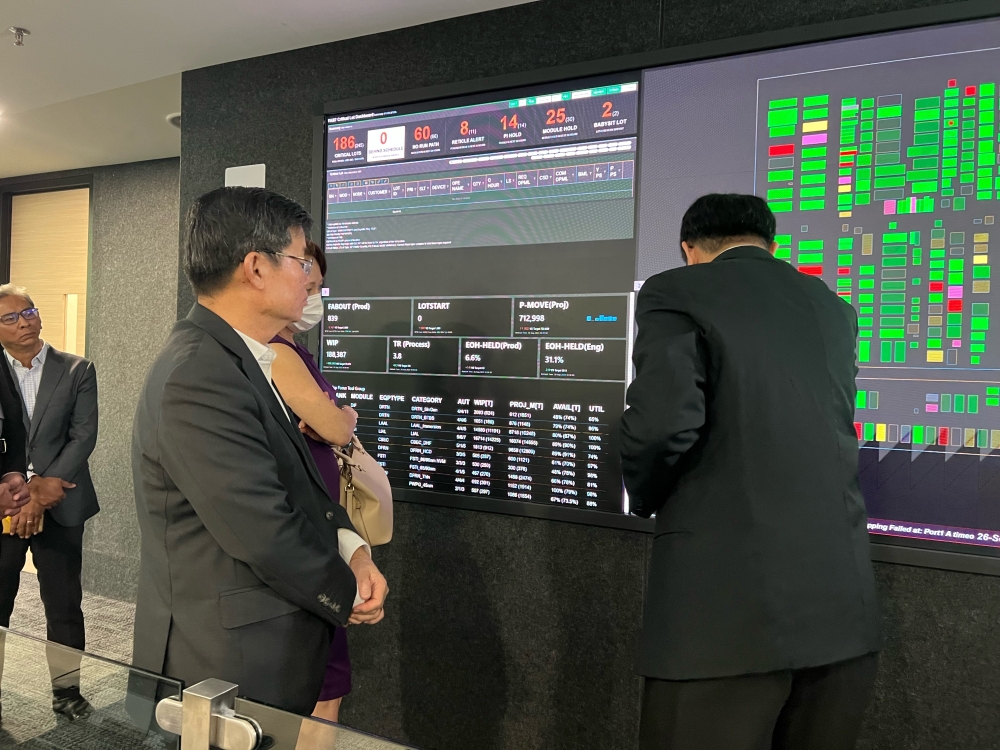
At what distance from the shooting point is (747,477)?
128 cm

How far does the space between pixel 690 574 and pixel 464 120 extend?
154 centimetres

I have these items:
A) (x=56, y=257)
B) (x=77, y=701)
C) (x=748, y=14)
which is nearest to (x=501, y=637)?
(x=77, y=701)

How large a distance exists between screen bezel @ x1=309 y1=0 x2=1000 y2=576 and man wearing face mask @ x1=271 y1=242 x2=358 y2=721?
0.63 m

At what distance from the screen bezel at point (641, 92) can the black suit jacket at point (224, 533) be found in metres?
0.95

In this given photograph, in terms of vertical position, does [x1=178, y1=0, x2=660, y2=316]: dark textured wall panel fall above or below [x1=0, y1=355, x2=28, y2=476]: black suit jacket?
above

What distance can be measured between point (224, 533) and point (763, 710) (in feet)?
3.10

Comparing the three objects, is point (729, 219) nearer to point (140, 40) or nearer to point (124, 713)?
point (124, 713)

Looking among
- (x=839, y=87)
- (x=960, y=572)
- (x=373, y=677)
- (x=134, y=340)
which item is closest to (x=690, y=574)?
(x=960, y=572)

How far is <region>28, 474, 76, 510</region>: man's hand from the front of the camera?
268 cm

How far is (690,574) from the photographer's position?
1302mm

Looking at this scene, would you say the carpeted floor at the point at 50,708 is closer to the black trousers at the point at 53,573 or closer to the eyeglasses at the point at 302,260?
the eyeglasses at the point at 302,260

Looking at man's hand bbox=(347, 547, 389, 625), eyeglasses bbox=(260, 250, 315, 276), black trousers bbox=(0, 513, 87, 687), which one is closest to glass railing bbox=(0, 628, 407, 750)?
man's hand bbox=(347, 547, 389, 625)

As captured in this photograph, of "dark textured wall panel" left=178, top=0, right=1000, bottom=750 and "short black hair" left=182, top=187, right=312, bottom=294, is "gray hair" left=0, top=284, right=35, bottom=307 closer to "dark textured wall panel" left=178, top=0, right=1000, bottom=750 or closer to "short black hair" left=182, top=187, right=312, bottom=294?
"dark textured wall panel" left=178, top=0, right=1000, bottom=750

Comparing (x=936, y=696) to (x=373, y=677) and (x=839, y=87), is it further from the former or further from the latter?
(x=373, y=677)
